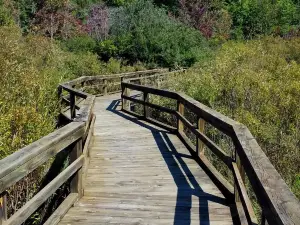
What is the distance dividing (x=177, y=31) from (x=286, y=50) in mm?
6211

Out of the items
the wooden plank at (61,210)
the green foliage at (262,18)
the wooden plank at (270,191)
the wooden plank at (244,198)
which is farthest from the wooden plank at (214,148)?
the green foliage at (262,18)

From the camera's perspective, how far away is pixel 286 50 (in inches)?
865

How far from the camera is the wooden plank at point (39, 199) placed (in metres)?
2.77

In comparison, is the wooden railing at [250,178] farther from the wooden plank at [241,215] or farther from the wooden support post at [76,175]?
the wooden support post at [76,175]

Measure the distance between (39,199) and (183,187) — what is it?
2.12m

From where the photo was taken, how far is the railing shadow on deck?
3.92 metres

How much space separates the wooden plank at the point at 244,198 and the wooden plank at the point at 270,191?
47 cm

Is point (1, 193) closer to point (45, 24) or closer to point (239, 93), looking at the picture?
point (239, 93)

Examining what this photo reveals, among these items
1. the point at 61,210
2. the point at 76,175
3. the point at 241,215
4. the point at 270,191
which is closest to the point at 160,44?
the point at 76,175

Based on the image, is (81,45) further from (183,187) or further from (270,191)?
(270,191)

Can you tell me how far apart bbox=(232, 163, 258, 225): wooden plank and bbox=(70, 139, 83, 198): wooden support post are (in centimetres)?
163

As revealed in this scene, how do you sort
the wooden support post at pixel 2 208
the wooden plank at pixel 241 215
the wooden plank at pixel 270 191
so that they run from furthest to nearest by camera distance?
the wooden plank at pixel 241 215 < the wooden support post at pixel 2 208 < the wooden plank at pixel 270 191

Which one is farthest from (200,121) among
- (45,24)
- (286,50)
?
(45,24)

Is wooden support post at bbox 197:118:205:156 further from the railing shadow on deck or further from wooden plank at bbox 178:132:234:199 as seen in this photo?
the railing shadow on deck
